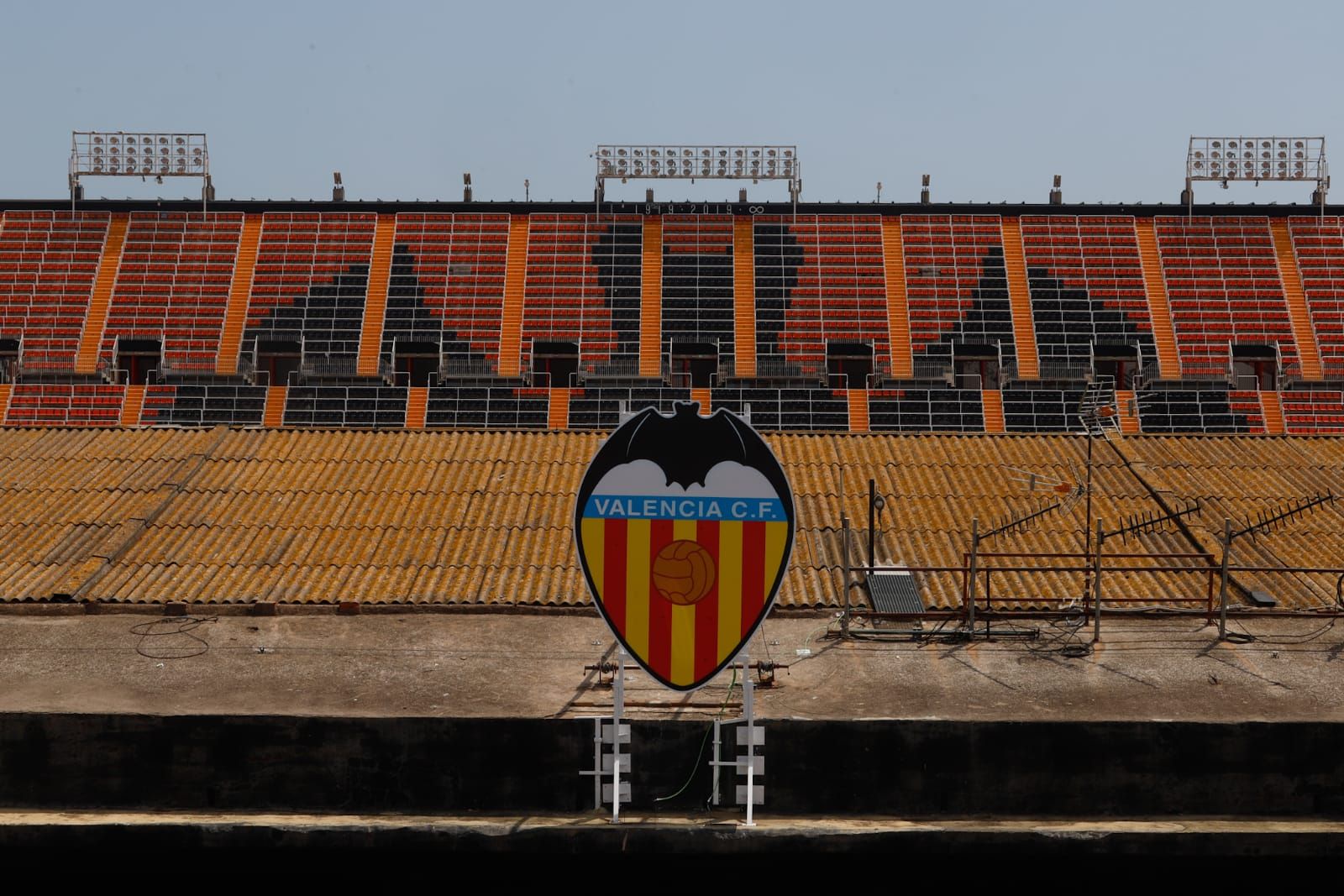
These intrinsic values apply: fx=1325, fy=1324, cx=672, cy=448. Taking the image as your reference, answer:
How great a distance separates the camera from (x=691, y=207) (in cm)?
5097

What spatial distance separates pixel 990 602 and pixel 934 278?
31763mm

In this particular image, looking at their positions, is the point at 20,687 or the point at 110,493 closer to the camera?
the point at 20,687

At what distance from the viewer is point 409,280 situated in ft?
154

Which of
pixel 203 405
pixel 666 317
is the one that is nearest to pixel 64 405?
pixel 203 405

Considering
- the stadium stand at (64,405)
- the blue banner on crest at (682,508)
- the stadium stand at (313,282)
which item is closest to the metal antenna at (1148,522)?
the blue banner on crest at (682,508)

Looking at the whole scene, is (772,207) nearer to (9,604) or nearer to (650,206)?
(650,206)

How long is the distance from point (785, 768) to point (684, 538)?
7.79 feet

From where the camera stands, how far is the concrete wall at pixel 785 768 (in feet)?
41.0

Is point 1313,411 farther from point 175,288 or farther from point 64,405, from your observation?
point 64,405

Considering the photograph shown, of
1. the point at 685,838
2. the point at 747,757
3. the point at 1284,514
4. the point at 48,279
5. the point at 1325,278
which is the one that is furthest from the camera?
the point at 48,279

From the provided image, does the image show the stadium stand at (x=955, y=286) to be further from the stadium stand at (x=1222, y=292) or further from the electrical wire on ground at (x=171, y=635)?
the electrical wire on ground at (x=171, y=635)

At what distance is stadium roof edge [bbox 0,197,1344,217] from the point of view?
49.7 metres

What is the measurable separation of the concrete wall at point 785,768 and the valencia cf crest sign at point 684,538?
2.79ft

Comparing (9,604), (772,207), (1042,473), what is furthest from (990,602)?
(772,207)
